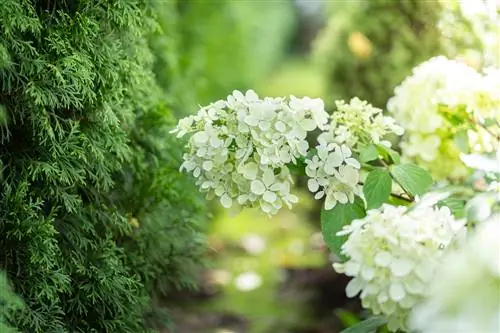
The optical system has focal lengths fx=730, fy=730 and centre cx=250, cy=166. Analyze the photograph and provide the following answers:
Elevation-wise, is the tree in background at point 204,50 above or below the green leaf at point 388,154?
above

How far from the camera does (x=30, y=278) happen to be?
75.3 inches

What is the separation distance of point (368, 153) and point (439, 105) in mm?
562

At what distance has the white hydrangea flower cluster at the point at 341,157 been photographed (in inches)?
78.0

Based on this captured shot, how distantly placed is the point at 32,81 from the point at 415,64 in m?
2.84

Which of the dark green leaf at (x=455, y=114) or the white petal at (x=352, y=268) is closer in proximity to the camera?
the white petal at (x=352, y=268)

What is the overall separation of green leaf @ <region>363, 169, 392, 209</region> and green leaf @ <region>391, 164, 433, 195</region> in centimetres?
5

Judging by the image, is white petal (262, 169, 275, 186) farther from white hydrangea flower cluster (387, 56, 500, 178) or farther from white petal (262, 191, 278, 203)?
white hydrangea flower cluster (387, 56, 500, 178)

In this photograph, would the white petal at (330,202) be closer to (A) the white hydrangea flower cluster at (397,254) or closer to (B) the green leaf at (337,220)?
(B) the green leaf at (337,220)

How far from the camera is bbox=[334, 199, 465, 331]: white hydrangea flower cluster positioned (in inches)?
63.1

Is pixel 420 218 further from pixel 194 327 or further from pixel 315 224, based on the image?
pixel 315 224

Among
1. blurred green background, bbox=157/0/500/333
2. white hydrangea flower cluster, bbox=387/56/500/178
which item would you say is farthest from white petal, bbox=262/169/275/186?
blurred green background, bbox=157/0/500/333

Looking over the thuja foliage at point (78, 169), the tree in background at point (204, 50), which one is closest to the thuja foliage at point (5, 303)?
the thuja foliage at point (78, 169)

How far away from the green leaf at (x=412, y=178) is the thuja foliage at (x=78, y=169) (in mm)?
779

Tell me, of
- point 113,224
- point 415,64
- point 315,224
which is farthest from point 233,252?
point 113,224
